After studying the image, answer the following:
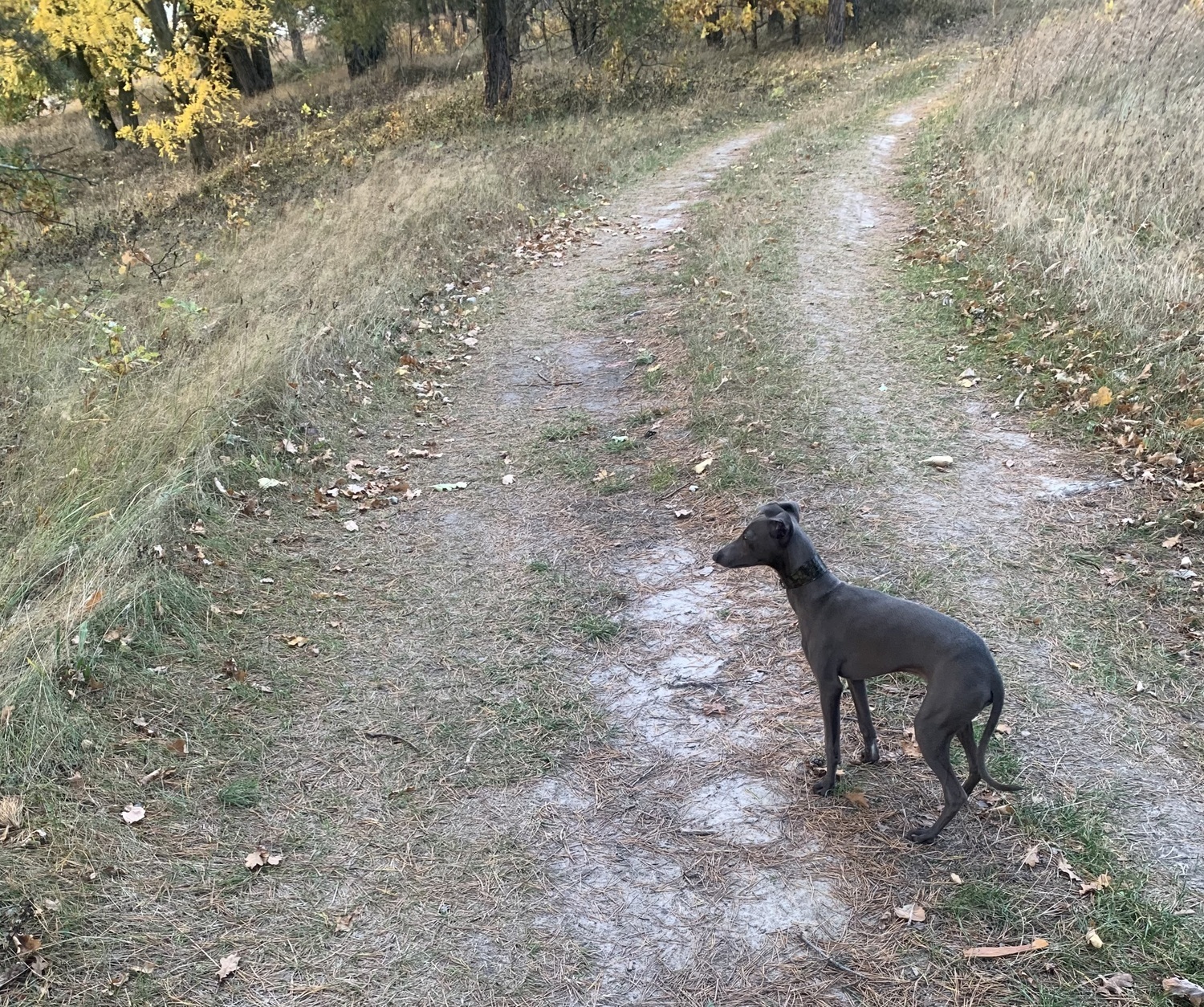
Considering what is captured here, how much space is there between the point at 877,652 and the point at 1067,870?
1.07m

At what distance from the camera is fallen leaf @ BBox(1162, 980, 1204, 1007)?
8.79 ft

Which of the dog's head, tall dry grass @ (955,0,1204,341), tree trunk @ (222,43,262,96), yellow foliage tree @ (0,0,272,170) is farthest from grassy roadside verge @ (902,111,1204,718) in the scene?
tree trunk @ (222,43,262,96)

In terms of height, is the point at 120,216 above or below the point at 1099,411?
above

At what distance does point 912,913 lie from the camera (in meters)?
3.06

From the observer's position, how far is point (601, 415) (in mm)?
7305

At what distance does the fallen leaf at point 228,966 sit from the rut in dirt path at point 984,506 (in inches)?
131

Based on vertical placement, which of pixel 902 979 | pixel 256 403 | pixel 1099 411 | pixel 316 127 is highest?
pixel 316 127

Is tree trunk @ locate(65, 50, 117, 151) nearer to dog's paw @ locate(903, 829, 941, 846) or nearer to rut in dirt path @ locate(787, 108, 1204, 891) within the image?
rut in dirt path @ locate(787, 108, 1204, 891)

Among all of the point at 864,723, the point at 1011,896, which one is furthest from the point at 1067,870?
the point at 864,723

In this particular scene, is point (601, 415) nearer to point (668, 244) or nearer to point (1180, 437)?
point (1180, 437)

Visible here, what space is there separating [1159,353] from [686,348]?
12.8 ft

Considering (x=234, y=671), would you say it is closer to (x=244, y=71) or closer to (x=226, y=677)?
(x=226, y=677)

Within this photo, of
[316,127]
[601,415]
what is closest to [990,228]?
[601,415]

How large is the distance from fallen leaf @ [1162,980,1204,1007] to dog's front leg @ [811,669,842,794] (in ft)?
4.16
